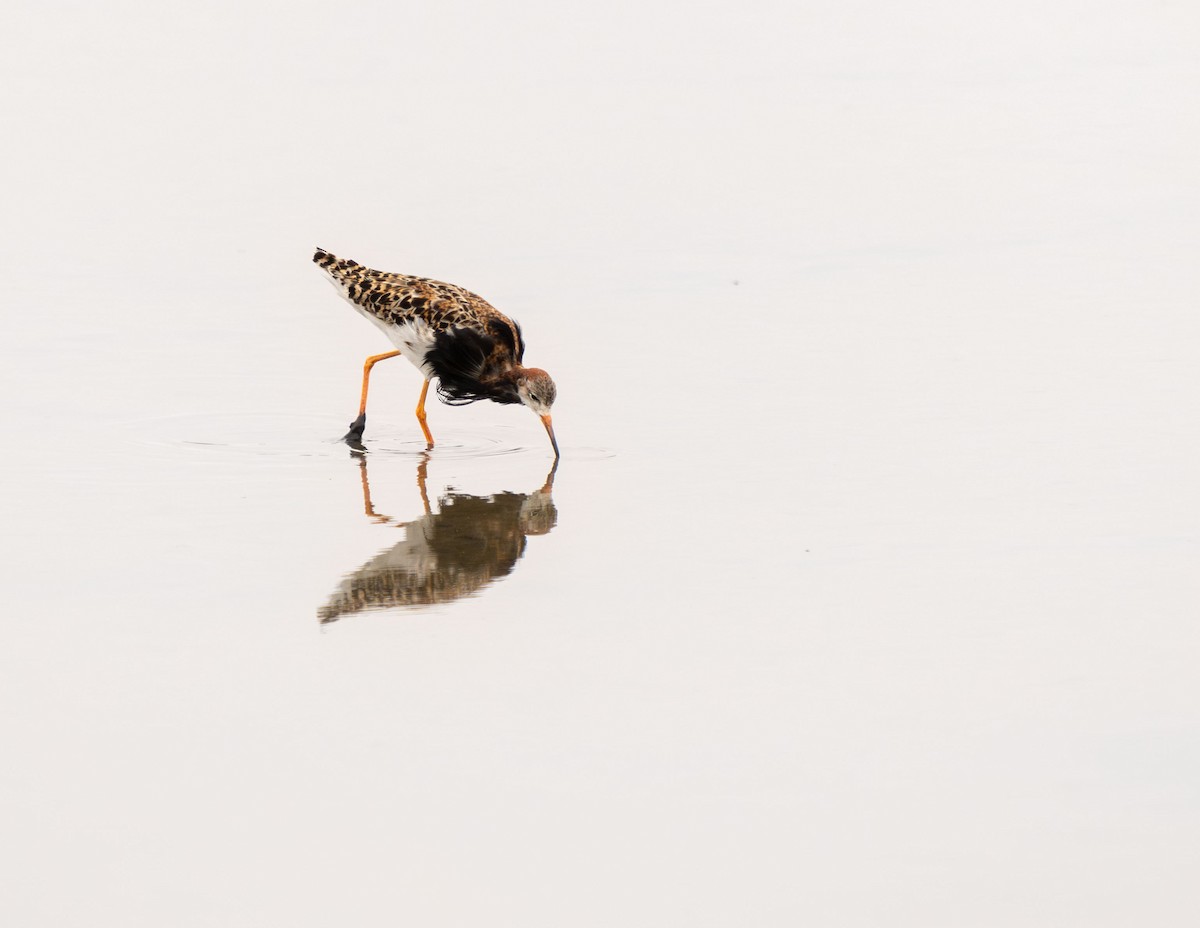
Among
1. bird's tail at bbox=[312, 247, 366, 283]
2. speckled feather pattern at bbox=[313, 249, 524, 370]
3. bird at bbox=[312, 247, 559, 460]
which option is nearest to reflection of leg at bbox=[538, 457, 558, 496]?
bird at bbox=[312, 247, 559, 460]

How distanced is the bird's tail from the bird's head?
76.0 inches

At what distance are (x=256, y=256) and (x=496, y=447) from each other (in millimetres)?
3876

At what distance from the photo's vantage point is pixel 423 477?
9.70 m

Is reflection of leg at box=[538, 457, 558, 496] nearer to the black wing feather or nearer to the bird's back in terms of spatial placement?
the black wing feather

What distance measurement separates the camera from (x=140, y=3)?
22.9 metres

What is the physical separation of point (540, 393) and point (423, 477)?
88cm

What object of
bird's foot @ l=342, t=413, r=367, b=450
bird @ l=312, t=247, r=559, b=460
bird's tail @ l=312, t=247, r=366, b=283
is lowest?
bird's foot @ l=342, t=413, r=367, b=450

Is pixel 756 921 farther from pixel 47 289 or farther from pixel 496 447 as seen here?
pixel 47 289

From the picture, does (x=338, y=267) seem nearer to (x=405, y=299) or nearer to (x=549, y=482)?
(x=405, y=299)

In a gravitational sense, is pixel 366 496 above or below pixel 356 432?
below

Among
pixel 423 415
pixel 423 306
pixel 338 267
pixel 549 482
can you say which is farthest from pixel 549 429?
pixel 338 267

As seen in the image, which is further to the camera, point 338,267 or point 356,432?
point 338,267

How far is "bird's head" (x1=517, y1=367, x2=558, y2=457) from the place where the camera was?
1016 cm

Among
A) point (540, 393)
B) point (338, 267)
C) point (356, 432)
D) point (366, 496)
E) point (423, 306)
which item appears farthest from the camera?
point (338, 267)
